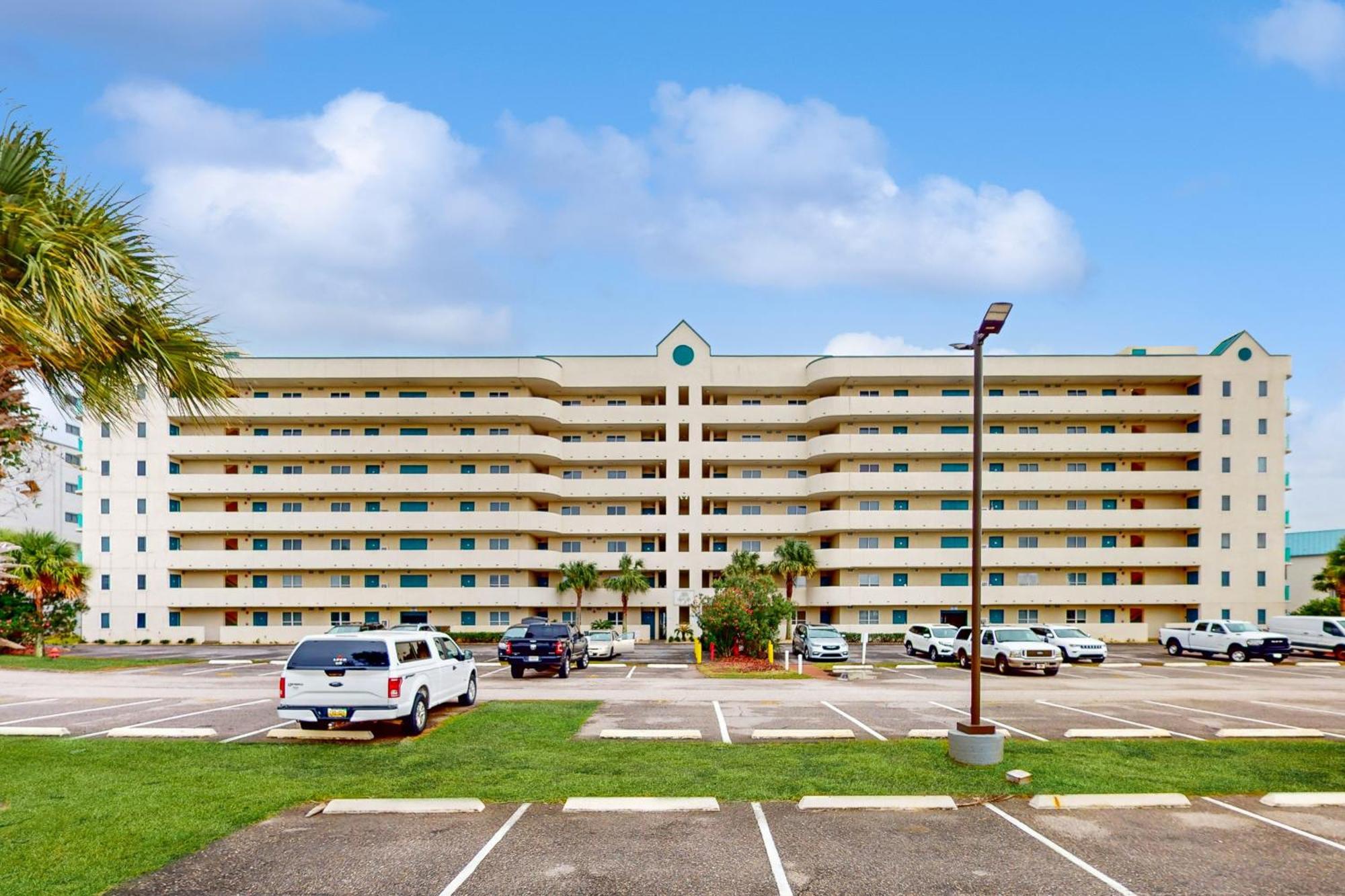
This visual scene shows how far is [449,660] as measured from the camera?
18781 millimetres

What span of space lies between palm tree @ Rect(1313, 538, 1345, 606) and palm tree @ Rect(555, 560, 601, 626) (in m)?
46.2

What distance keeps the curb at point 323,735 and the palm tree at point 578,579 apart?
A: 4302 cm

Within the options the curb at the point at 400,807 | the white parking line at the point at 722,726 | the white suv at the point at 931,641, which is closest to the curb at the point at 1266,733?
the white parking line at the point at 722,726

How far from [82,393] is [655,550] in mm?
53677

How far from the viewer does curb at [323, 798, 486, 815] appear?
1040cm

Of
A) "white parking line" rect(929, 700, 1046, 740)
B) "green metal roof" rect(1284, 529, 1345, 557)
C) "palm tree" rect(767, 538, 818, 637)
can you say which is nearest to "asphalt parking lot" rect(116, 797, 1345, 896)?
"white parking line" rect(929, 700, 1046, 740)

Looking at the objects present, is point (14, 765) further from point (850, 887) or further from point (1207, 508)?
point (1207, 508)

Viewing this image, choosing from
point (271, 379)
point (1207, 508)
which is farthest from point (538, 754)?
point (1207, 508)

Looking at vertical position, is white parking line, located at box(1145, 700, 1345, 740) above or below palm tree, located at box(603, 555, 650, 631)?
above

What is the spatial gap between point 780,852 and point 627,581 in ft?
165

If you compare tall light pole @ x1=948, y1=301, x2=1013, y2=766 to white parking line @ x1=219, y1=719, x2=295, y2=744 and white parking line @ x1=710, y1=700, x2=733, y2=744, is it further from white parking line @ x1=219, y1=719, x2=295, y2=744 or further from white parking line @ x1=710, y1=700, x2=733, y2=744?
white parking line @ x1=219, y1=719, x2=295, y2=744

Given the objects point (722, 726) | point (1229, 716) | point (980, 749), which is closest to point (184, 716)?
point (722, 726)

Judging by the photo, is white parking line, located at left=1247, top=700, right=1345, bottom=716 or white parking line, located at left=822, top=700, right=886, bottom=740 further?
white parking line, located at left=1247, top=700, right=1345, bottom=716

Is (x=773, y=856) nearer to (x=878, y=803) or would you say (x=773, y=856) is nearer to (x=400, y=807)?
(x=878, y=803)
